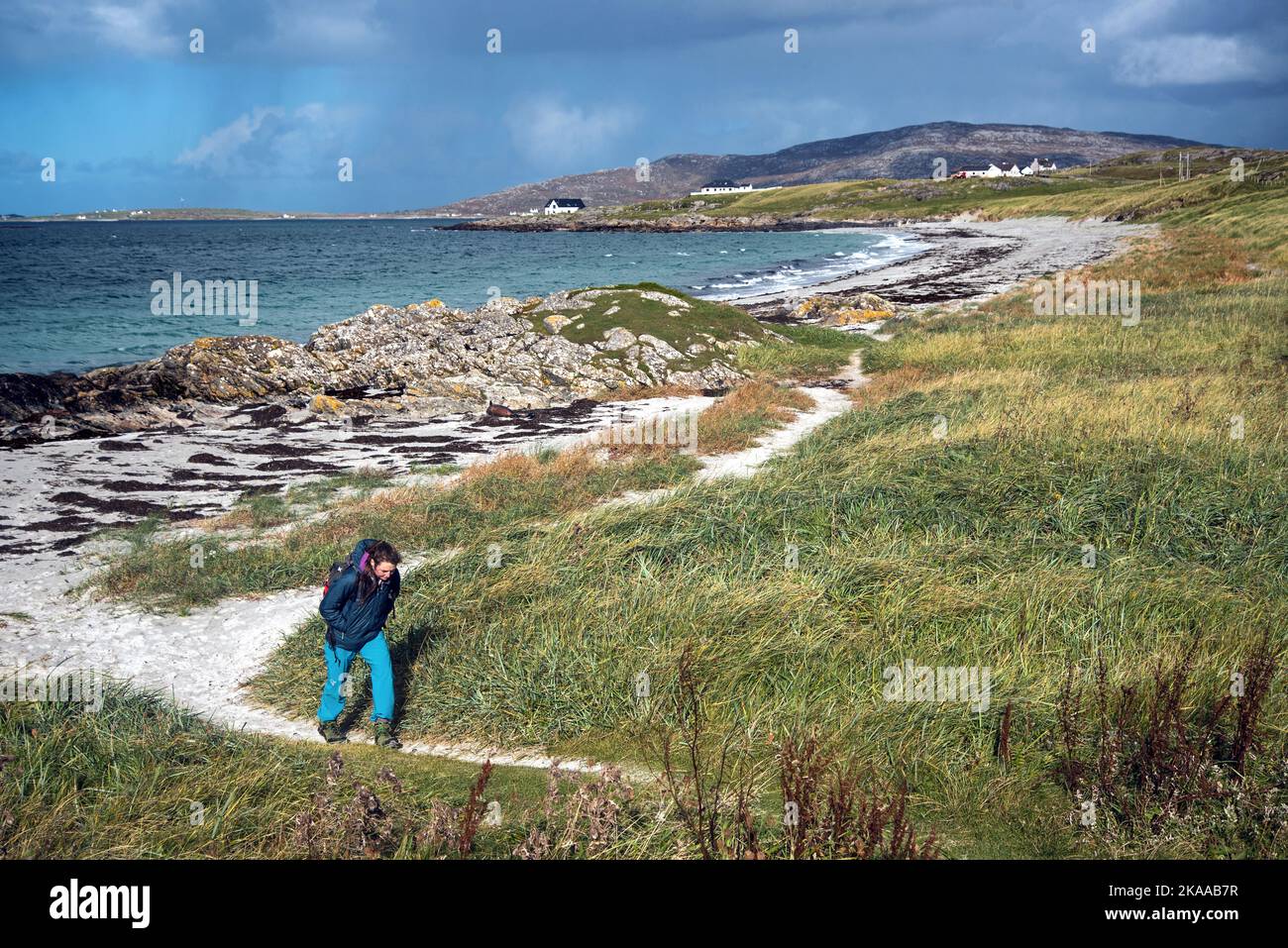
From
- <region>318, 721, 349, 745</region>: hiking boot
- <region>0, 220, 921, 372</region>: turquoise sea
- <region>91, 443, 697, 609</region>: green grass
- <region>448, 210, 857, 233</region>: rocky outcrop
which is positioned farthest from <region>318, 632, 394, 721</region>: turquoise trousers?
<region>448, 210, 857, 233</region>: rocky outcrop

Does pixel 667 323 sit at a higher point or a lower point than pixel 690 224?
lower

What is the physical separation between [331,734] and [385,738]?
55 centimetres

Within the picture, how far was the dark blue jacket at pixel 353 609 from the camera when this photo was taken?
7.37 m

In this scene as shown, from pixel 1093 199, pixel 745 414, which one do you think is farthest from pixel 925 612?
pixel 1093 199

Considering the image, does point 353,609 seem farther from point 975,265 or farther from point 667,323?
point 975,265

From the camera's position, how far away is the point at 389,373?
26250 millimetres

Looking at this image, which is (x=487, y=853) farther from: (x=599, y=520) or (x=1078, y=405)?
(x=1078, y=405)

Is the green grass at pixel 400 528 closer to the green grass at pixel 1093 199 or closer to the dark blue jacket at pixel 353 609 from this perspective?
the dark blue jacket at pixel 353 609

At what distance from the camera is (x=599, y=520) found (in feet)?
38.1

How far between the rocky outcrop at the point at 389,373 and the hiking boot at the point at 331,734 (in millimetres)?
15424

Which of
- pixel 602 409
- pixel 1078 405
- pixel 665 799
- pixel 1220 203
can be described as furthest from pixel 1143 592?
pixel 1220 203

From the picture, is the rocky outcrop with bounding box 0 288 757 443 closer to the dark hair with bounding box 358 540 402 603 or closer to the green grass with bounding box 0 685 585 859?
the dark hair with bounding box 358 540 402 603

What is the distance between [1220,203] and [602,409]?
183ft

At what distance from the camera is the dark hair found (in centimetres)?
736
